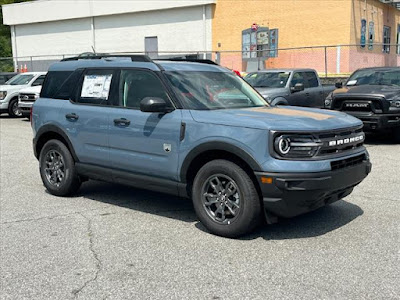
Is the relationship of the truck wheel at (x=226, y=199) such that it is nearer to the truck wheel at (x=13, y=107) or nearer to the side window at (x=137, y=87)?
the side window at (x=137, y=87)

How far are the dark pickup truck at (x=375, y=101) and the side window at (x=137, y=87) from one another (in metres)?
6.62

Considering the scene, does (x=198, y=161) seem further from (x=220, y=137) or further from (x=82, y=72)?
(x=82, y=72)

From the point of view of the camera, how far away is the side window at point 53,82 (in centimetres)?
663

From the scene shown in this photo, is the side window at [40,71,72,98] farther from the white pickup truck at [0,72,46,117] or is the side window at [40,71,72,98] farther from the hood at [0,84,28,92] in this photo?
the hood at [0,84,28,92]

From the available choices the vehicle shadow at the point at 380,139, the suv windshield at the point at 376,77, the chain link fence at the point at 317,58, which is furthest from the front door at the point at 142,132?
the chain link fence at the point at 317,58

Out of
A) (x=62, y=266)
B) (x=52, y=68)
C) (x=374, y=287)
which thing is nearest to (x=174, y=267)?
(x=62, y=266)

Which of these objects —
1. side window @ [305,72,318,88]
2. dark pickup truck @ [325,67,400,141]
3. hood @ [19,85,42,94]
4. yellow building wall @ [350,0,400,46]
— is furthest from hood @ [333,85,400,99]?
yellow building wall @ [350,0,400,46]

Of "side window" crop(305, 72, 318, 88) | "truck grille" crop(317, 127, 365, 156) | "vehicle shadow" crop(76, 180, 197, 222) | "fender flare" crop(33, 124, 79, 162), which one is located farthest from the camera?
"side window" crop(305, 72, 318, 88)

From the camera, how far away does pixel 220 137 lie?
4.81 meters

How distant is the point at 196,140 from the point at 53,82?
281 centimetres

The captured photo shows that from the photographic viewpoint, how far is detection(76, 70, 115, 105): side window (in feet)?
19.7

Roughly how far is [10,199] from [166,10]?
87.1 ft

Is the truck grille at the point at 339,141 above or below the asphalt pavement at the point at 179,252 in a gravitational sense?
above

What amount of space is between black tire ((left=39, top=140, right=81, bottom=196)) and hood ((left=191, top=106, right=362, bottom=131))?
85.2 inches
